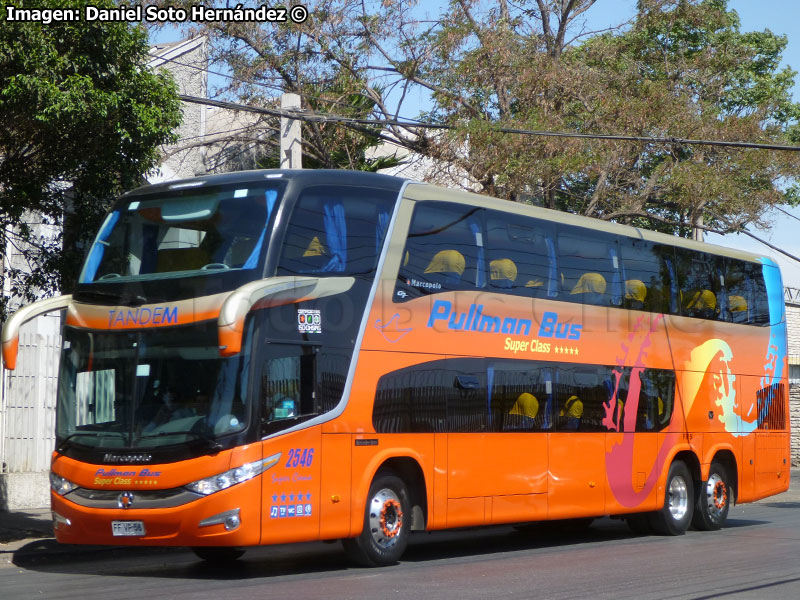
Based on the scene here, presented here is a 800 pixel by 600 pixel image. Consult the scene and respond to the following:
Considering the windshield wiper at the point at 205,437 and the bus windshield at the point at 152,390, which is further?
the bus windshield at the point at 152,390

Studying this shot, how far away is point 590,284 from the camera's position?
15.0 meters

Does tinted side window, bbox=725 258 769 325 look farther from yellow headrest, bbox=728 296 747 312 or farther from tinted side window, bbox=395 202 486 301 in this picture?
tinted side window, bbox=395 202 486 301

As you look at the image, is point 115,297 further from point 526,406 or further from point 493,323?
point 526,406

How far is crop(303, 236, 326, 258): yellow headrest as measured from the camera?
11.3m

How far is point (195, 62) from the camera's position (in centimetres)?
2439

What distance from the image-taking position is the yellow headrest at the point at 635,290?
620 inches

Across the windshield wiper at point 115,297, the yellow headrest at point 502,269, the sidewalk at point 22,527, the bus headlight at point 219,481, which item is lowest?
the sidewalk at point 22,527

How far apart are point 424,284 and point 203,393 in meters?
3.04

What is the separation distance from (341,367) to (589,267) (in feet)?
15.9

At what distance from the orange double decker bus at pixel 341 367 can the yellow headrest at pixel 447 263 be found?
0.13 feet

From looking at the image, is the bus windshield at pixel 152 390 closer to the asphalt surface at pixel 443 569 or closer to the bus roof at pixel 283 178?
the asphalt surface at pixel 443 569

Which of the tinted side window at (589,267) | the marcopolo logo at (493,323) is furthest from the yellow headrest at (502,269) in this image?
the tinted side window at (589,267)

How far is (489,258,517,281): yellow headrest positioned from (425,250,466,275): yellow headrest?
525mm

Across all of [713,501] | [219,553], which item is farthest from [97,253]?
[713,501]
